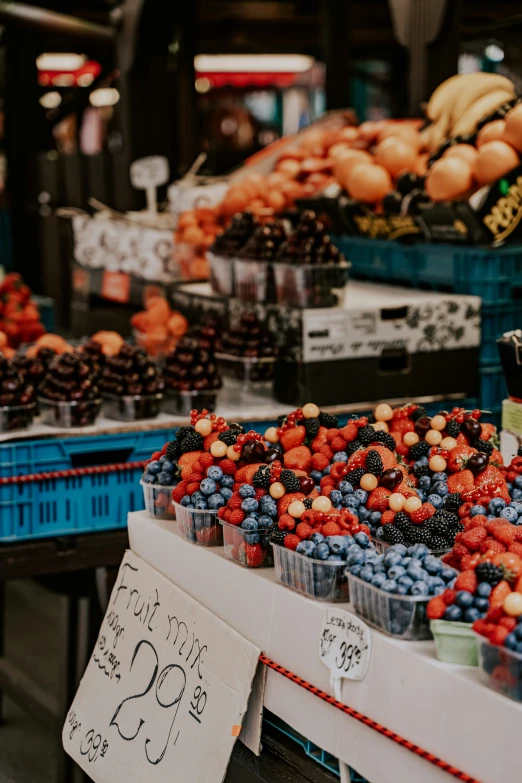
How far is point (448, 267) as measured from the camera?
4.01 metres

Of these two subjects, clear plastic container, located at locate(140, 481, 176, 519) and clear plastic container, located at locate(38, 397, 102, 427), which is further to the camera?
clear plastic container, located at locate(38, 397, 102, 427)

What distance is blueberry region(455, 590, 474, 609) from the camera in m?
1.81

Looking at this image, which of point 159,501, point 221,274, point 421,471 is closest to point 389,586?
point 421,471

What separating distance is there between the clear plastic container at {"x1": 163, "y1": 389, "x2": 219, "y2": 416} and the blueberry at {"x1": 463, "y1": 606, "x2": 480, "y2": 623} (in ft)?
6.10

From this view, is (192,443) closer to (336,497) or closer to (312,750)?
(336,497)

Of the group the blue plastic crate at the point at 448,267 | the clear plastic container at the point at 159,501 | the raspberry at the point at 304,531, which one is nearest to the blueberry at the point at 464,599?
the raspberry at the point at 304,531

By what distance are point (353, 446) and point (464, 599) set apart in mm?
786

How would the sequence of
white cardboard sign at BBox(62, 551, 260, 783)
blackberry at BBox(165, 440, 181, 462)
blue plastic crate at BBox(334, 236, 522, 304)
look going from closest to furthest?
1. white cardboard sign at BBox(62, 551, 260, 783)
2. blackberry at BBox(165, 440, 181, 462)
3. blue plastic crate at BBox(334, 236, 522, 304)

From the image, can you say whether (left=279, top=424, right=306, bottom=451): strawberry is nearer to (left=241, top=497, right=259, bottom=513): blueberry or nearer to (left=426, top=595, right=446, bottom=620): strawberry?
(left=241, top=497, right=259, bottom=513): blueberry

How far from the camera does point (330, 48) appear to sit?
6855mm

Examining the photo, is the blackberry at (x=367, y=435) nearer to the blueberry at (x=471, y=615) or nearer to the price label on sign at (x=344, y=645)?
the price label on sign at (x=344, y=645)

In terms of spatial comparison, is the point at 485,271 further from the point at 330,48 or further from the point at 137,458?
the point at 330,48

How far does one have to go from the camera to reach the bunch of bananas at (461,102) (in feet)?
14.9

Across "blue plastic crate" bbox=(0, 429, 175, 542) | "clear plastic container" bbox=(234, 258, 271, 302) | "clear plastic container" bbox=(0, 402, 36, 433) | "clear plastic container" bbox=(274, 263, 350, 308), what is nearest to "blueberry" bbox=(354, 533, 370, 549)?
"blue plastic crate" bbox=(0, 429, 175, 542)
